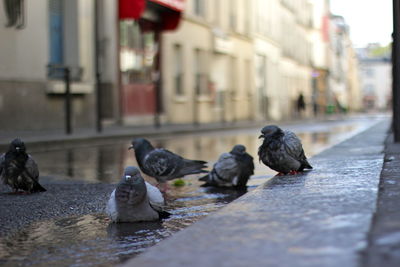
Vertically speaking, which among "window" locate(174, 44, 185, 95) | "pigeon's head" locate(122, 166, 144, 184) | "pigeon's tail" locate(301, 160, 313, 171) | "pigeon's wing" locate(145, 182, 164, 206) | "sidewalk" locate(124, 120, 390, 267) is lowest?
"pigeon's wing" locate(145, 182, 164, 206)

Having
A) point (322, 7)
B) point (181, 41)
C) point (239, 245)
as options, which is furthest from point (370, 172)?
point (322, 7)

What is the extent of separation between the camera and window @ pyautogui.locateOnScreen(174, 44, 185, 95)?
26.7 m

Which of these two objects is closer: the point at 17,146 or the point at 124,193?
the point at 124,193

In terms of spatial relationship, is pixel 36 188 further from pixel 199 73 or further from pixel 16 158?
pixel 199 73

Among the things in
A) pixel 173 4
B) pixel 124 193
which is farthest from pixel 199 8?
pixel 124 193

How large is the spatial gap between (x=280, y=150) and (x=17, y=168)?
2033mm

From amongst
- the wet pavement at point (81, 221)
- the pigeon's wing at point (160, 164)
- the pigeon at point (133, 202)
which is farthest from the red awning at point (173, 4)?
the pigeon at point (133, 202)

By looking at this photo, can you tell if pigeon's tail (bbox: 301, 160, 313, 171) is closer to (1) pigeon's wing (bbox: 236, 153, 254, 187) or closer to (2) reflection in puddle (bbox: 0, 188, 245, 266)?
(1) pigeon's wing (bbox: 236, 153, 254, 187)

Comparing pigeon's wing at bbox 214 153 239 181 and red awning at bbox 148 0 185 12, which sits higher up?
red awning at bbox 148 0 185 12

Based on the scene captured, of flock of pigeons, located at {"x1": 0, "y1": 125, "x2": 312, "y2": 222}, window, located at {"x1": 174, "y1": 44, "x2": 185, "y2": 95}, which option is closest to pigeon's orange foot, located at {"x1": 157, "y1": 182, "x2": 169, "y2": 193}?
flock of pigeons, located at {"x1": 0, "y1": 125, "x2": 312, "y2": 222}

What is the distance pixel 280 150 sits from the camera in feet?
17.3

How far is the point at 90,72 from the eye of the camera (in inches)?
747

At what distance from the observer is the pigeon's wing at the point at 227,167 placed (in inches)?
244

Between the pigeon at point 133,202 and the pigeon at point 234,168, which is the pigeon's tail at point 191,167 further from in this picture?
the pigeon at point 133,202
